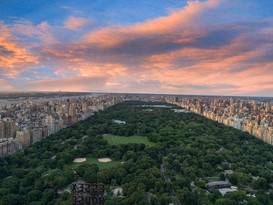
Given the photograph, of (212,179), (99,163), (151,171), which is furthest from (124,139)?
(212,179)

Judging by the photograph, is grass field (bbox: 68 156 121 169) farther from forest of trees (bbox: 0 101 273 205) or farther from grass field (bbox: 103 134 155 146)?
grass field (bbox: 103 134 155 146)

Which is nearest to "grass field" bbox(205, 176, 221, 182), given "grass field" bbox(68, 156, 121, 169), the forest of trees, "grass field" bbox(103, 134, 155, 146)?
the forest of trees

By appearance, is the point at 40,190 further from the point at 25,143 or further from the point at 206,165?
the point at 25,143

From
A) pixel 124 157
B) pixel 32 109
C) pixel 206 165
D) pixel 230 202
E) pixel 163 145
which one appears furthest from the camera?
pixel 32 109

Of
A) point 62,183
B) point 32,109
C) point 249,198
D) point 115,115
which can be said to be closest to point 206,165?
point 249,198

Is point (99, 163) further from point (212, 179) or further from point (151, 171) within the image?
point (212, 179)

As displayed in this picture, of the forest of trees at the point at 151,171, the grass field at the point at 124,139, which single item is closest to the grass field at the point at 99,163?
the forest of trees at the point at 151,171

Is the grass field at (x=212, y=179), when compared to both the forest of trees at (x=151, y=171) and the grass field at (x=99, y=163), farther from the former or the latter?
the grass field at (x=99, y=163)

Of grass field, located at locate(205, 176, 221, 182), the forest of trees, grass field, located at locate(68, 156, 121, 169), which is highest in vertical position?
the forest of trees
